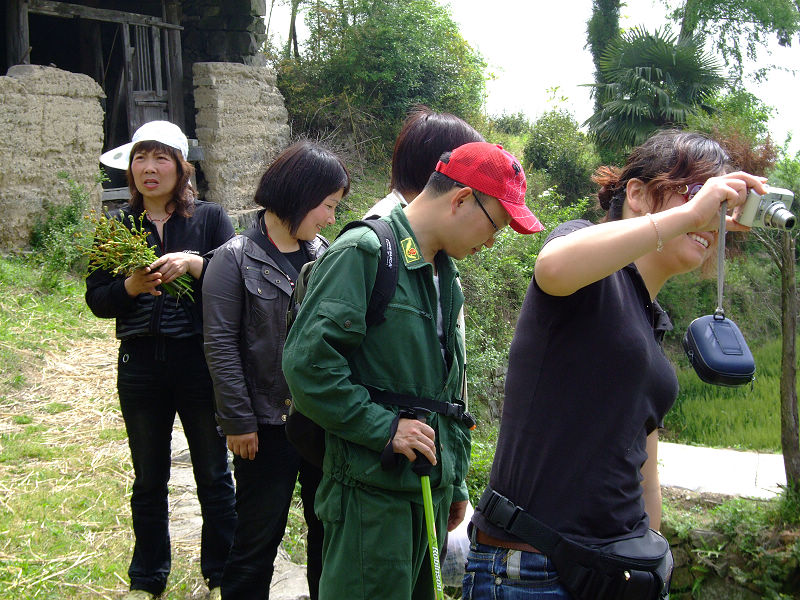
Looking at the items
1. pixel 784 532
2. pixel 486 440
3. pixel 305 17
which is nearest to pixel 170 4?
→ pixel 305 17

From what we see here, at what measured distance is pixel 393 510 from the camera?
6.14 feet

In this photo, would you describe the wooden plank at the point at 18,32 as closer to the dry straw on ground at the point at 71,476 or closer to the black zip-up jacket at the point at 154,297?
the dry straw on ground at the point at 71,476

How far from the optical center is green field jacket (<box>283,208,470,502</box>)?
1.79 metres

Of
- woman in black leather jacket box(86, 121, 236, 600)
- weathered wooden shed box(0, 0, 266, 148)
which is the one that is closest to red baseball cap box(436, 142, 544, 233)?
woman in black leather jacket box(86, 121, 236, 600)

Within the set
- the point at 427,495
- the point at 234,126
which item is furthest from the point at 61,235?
the point at 427,495

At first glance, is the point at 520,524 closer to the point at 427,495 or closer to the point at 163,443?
the point at 427,495

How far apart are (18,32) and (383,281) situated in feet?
27.8

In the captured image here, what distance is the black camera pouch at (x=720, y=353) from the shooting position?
5.85 feet

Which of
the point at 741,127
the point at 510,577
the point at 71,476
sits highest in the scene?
the point at 741,127

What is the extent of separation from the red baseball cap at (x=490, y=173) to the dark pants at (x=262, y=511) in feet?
3.99

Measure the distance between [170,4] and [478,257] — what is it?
5.71 metres

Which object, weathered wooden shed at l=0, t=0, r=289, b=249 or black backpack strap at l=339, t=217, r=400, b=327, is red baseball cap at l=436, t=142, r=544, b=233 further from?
weathered wooden shed at l=0, t=0, r=289, b=249

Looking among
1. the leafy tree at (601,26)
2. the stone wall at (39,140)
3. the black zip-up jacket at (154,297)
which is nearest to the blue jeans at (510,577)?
the black zip-up jacket at (154,297)

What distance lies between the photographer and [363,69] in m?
12.5
